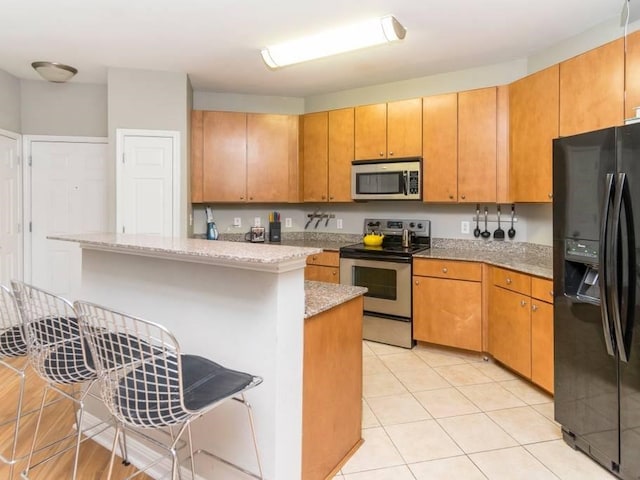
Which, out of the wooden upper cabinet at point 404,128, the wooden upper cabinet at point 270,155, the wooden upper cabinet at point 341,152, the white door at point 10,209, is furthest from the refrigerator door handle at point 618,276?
the white door at point 10,209

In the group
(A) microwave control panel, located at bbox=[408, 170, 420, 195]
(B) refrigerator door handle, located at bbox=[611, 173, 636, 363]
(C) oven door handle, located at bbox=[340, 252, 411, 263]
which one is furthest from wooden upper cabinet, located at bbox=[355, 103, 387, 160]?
(B) refrigerator door handle, located at bbox=[611, 173, 636, 363]

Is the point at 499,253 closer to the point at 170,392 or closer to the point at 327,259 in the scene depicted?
the point at 327,259

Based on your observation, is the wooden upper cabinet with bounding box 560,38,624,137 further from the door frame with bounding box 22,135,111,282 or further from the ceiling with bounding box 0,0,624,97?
the door frame with bounding box 22,135,111,282

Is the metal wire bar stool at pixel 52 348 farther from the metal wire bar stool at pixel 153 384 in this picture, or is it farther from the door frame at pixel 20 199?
the door frame at pixel 20 199

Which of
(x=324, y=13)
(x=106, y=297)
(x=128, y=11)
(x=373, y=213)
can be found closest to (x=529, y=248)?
(x=373, y=213)

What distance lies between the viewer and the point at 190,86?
4129mm

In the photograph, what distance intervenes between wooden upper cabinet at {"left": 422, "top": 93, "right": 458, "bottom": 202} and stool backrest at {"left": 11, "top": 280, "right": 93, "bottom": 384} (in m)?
3.01

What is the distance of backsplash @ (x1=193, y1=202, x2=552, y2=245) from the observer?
3.57 m

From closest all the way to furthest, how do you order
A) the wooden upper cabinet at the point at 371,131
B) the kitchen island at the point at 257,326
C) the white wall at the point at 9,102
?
1. the kitchen island at the point at 257,326
2. the white wall at the point at 9,102
3. the wooden upper cabinet at the point at 371,131

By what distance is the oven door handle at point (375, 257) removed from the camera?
144 inches

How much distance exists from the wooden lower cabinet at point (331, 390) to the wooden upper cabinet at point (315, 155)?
245cm

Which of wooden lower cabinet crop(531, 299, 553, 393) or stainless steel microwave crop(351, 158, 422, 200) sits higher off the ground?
stainless steel microwave crop(351, 158, 422, 200)

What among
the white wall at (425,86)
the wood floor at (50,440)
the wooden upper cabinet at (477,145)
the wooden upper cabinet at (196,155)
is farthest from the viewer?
the wooden upper cabinet at (196,155)

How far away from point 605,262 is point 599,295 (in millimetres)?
191
